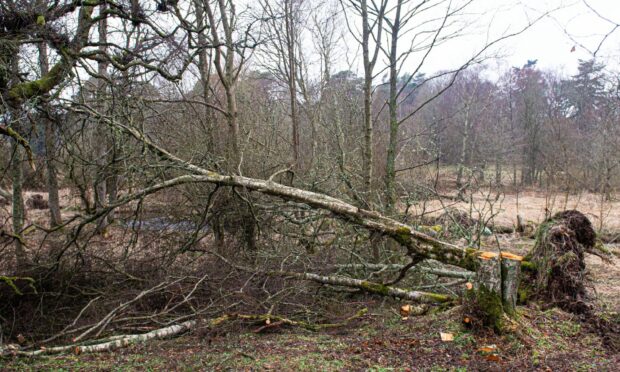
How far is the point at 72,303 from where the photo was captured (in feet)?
19.7

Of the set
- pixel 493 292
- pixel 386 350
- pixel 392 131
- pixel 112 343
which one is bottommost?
pixel 112 343

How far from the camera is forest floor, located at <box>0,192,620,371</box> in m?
3.37

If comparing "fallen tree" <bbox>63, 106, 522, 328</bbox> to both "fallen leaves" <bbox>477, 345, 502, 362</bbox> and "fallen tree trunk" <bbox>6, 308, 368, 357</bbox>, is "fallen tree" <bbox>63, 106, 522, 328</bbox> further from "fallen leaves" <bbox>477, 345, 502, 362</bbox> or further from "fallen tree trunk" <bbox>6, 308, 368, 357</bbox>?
"fallen tree trunk" <bbox>6, 308, 368, 357</bbox>

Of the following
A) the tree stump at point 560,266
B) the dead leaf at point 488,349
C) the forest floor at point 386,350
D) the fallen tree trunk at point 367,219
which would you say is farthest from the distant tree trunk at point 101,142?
the tree stump at point 560,266

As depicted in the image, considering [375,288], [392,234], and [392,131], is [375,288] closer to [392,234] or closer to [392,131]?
[392,234]

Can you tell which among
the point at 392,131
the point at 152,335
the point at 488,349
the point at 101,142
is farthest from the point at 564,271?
the point at 101,142

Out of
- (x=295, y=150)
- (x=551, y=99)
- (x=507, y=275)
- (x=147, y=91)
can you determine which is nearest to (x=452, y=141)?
(x=551, y=99)

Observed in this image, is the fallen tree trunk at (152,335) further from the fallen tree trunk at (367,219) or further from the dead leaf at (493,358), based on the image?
the dead leaf at (493,358)

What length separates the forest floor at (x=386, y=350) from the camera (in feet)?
11.1

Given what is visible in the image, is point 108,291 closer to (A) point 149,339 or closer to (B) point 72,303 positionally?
(B) point 72,303

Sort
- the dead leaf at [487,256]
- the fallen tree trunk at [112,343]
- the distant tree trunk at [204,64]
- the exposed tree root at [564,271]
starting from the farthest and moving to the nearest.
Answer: the distant tree trunk at [204,64] < the exposed tree root at [564,271] < the fallen tree trunk at [112,343] < the dead leaf at [487,256]

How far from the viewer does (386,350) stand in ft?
12.1

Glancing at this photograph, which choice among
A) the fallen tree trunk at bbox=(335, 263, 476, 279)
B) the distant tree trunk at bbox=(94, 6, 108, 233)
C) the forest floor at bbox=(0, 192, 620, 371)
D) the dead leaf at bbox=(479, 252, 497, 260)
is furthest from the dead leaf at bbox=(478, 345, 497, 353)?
the distant tree trunk at bbox=(94, 6, 108, 233)

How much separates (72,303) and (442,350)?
5.07 meters
